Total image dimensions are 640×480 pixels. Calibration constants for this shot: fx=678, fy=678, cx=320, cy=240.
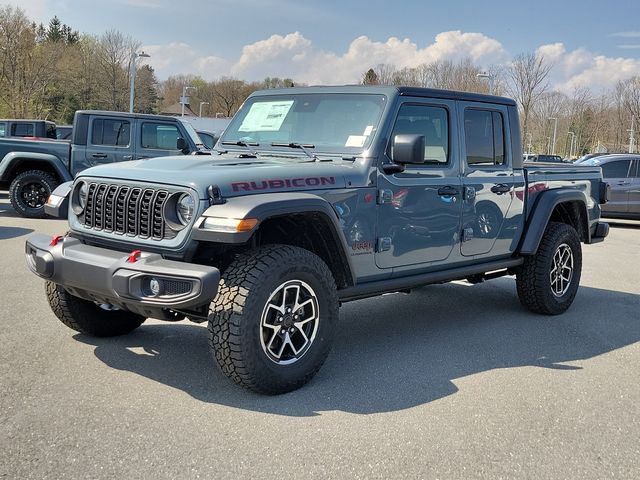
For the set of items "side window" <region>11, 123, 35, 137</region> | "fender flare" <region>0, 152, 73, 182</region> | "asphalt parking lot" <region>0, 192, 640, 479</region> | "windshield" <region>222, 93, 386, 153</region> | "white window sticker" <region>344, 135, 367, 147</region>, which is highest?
"side window" <region>11, 123, 35, 137</region>

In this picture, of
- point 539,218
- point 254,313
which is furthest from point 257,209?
point 539,218

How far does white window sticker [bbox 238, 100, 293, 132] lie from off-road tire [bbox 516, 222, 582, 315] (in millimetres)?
2682

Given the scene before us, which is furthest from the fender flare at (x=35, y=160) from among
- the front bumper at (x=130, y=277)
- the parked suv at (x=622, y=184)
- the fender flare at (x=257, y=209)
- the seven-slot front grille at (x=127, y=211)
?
the parked suv at (x=622, y=184)

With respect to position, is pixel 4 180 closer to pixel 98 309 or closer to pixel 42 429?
pixel 98 309

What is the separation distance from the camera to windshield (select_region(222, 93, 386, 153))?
482 centimetres

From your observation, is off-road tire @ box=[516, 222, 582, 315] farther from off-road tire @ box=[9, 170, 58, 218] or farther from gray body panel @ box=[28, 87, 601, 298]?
off-road tire @ box=[9, 170, 58, 218]

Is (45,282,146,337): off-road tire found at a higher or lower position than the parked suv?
lower

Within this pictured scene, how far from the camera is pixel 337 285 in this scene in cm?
453

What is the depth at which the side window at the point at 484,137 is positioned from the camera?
5559 mm

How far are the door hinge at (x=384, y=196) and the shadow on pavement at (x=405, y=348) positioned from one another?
1.14 meters

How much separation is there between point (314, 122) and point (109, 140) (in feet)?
25.1

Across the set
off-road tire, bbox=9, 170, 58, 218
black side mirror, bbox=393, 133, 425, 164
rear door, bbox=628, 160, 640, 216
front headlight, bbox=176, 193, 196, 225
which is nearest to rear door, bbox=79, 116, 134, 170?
off-road tire, bbox=9, 170, 58, 218

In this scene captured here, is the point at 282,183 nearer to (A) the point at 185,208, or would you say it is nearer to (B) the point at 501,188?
(A) the point at 185,208

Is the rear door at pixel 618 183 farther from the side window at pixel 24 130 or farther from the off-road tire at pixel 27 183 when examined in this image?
the side window at pixel 24 130
